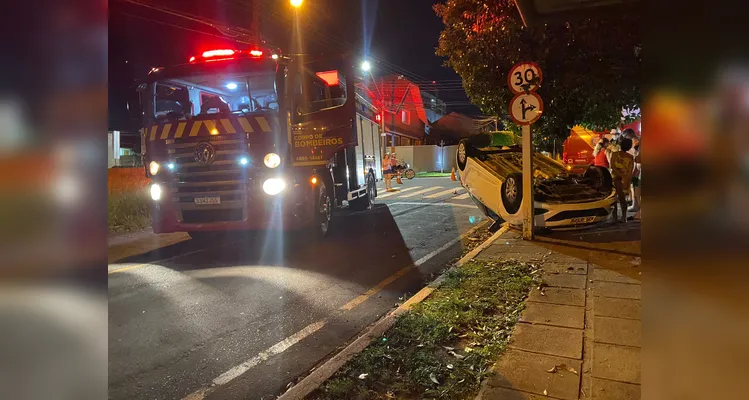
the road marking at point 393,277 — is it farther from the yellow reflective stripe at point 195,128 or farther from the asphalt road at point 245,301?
the yellow reflective stripe at point 195,128

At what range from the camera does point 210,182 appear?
7.49 meters

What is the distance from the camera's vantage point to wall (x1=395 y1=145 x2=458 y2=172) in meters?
39.0

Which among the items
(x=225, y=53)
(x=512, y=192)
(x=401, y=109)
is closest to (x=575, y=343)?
(x=512, y=192)

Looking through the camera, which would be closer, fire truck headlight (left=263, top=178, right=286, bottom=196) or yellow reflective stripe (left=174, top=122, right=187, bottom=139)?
fire truck headlight (left=263, top=178, right=286, bottom=196)

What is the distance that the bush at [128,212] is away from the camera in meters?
10.5

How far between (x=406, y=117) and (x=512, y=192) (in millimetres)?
34576

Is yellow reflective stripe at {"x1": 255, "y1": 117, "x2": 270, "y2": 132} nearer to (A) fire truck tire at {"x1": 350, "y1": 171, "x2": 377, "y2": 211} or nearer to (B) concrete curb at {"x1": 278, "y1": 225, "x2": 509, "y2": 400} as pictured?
(B) concrete curb at {"x1": 278, "y1": 225, "x2": 509, "y2": 400}

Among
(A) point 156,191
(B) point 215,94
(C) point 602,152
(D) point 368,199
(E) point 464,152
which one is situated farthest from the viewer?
(D) point 368,199

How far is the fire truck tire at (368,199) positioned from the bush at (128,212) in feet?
16.6

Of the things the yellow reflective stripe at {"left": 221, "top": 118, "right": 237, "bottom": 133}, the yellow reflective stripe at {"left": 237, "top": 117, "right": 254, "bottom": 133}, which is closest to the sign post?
the yellow reflective stripe at {"left": 237, "top": 117, "right": 254, "bottom": 133}

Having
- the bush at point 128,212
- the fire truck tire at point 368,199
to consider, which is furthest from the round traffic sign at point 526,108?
the bush at point 128,212

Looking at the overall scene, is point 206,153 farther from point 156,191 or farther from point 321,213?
point 321,213

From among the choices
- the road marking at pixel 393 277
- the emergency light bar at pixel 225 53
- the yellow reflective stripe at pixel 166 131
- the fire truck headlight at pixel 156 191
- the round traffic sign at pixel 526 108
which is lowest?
the road marking at pixel 393 277

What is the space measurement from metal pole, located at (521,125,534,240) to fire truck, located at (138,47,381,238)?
349 cm
